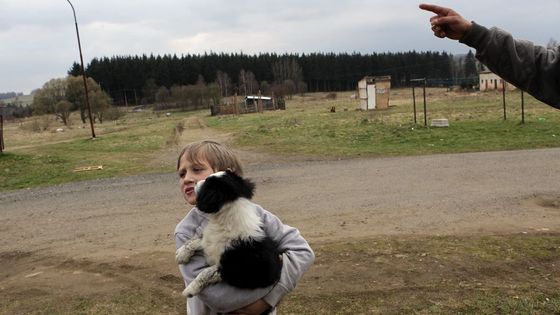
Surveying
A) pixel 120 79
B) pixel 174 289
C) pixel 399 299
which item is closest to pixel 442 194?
pixel 399 299

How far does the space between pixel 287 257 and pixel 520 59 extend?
54.5 inches

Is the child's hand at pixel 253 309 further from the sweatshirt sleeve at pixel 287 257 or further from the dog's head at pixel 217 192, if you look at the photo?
the dog's head at pixel 217 192

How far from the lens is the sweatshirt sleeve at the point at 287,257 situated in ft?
7.87

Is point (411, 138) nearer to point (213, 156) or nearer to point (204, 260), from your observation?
point (213, 156)

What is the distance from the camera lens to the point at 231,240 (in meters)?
2.20

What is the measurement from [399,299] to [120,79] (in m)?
100

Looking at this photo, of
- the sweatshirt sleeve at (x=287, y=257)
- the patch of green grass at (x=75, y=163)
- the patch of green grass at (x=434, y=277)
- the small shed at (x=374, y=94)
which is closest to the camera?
the sweatshirt sleeve at (x=287, y=257)

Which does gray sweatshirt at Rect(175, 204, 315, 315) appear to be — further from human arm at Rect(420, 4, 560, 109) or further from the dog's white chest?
human arm at Rect(420, 4, 560, 109)

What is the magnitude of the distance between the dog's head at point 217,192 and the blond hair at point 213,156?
37 cm

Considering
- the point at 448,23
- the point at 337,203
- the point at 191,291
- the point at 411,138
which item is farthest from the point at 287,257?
the point at 411,138

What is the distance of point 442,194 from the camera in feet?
31.3

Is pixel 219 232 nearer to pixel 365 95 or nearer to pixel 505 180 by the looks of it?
pixel 505 180

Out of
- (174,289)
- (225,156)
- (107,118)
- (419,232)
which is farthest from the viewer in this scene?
(107,118)

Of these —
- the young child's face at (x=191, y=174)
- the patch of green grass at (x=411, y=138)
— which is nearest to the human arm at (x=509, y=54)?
the young child's face at (x=191, y=174)
